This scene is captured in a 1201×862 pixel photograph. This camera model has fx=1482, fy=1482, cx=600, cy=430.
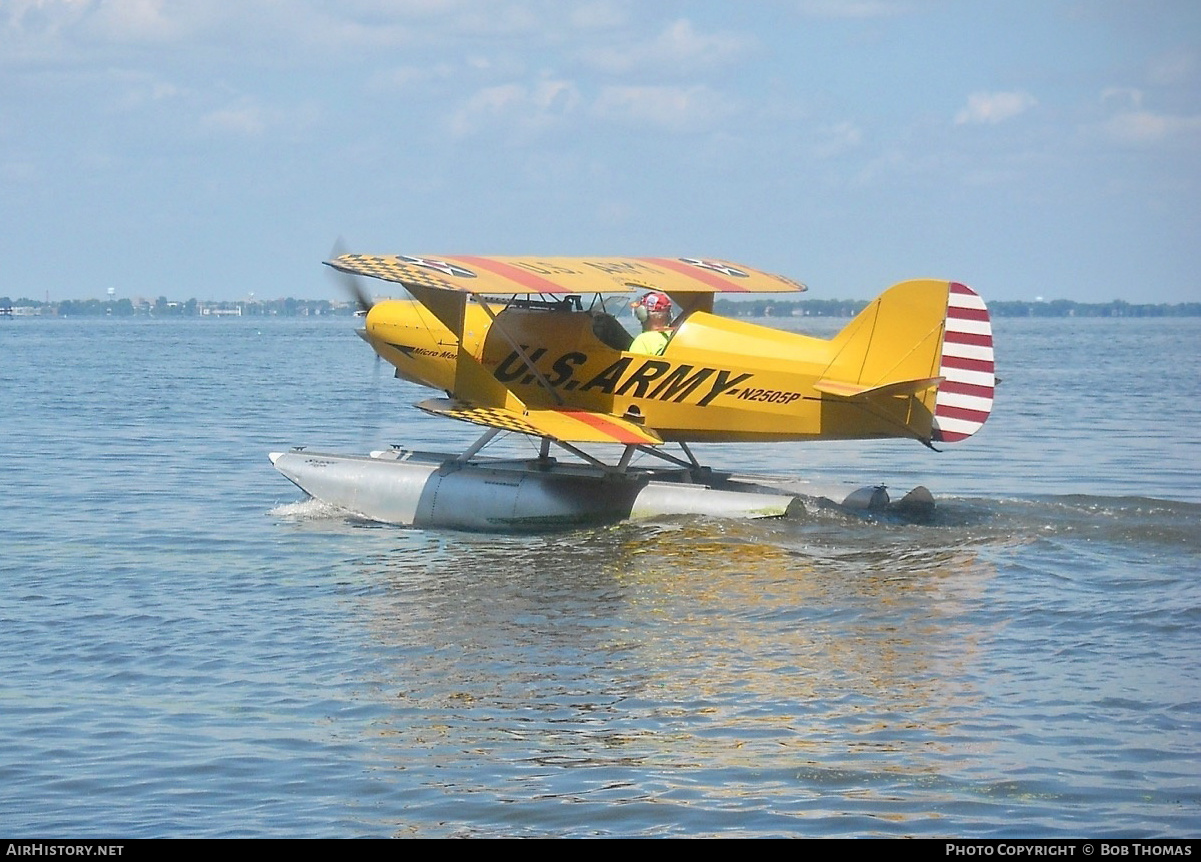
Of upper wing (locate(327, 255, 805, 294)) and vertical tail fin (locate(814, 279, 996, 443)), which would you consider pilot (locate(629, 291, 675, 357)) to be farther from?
vertical tail fin (locate(814, 279, 996, 443))

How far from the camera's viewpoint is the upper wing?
14062 mm

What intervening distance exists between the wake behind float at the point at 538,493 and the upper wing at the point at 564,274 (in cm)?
196

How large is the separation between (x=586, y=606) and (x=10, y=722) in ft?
13.7

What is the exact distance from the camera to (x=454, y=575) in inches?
484

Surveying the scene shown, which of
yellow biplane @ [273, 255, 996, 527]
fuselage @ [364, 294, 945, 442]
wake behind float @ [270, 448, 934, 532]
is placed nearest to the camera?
yellow biplane @ [273, 255, 996, 527]

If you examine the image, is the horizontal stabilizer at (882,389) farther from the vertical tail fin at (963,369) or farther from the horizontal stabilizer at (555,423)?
the horizontal stabilizer at (555,423)

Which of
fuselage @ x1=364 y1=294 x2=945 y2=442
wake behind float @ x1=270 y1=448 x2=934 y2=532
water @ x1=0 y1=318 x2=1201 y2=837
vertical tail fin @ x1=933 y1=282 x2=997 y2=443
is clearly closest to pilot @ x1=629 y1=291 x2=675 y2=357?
fuselage @ x1=364 y1=294 x2=945 y2=442

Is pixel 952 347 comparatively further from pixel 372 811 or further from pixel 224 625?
pixel 372 811

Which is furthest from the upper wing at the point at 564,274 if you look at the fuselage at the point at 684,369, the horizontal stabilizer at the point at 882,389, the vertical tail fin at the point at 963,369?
the vertical tail fin at the point at 963,369

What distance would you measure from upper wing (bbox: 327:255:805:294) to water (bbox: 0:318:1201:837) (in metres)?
2.48

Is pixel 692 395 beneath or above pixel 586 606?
above

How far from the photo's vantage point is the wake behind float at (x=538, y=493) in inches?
566
